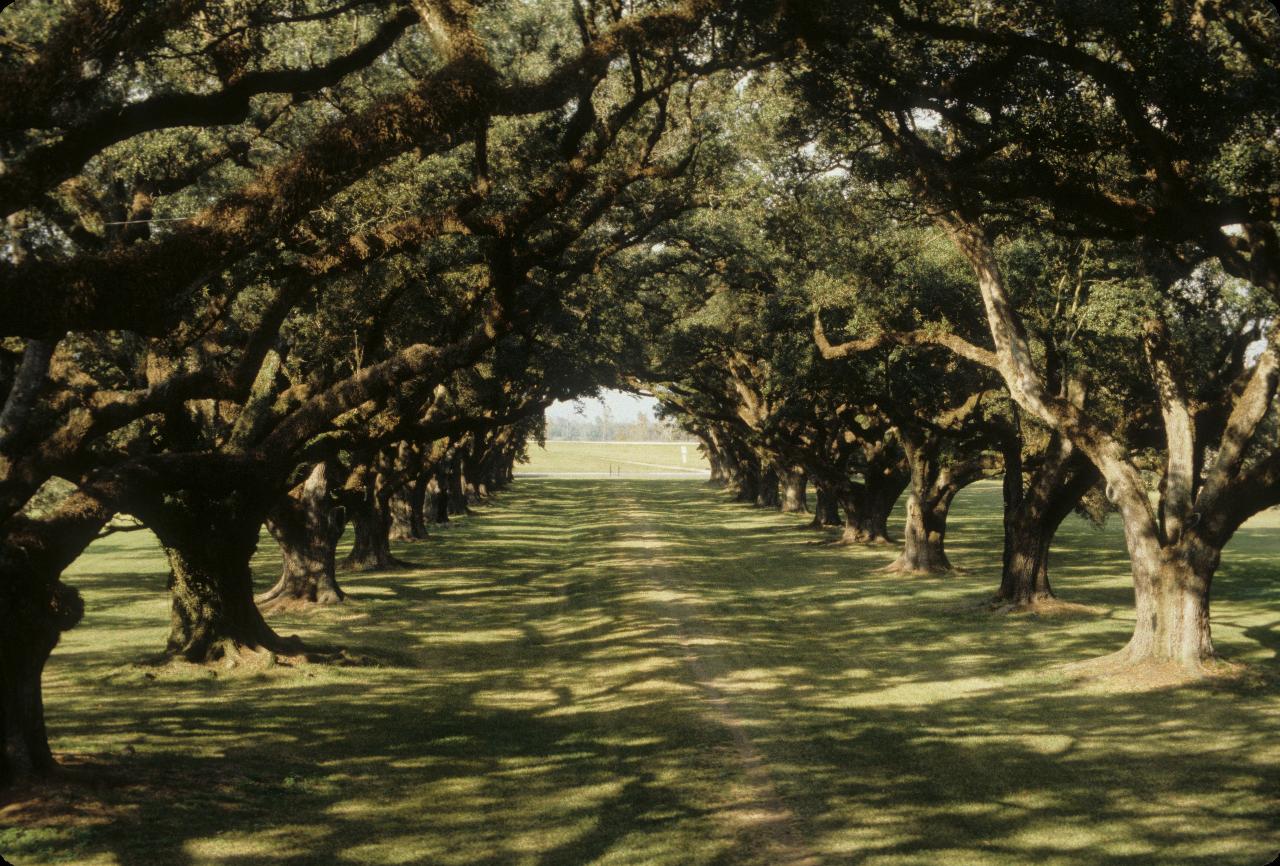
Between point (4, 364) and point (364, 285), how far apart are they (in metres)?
6.15

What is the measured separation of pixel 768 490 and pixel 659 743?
58.2 m

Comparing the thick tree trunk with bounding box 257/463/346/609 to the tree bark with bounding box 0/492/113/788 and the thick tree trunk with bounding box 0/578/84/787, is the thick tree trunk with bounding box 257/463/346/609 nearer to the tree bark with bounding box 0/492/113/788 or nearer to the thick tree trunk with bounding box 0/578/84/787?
the tree bark with bounding box 0/492/113/788

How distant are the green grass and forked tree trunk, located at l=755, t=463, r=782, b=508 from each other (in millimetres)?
41809

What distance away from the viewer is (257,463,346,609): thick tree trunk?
87.7 feet

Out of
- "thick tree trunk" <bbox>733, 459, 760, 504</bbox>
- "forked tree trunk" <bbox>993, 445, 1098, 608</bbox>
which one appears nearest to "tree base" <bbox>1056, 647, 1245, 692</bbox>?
"forked tree trunk" <bbox>993, 445, 1098, 608</bbox>

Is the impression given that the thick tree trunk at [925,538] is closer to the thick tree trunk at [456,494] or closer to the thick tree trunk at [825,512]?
the thick tree trunk at [825,512]

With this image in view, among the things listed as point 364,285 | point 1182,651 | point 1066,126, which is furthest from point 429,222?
point 1182,651

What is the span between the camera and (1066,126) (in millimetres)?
15523

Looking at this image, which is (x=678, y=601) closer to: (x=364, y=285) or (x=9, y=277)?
(x=364, y=285)

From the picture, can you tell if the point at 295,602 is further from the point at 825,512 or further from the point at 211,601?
the point at 825,512

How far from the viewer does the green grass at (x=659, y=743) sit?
10.2 metres

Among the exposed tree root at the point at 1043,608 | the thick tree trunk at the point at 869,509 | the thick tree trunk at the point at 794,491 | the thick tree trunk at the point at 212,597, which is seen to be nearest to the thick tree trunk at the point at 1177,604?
the exposed tree root at the point at 1043,608

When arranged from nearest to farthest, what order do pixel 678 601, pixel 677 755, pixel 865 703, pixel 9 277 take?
pixel 9 277, pixel 677 755, pixel 865 703, pixel 678 601

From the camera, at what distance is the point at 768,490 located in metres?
71.8
